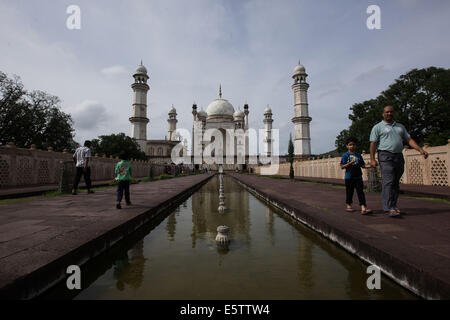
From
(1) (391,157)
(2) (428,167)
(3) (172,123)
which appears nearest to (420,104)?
(2) (428,167)

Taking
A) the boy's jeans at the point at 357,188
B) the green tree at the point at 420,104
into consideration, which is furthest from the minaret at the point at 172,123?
the boy's jeans at the point at 357,188

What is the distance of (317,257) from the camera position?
2.62 meters

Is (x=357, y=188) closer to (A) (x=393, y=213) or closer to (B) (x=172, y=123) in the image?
(A) (x=393, y=213)

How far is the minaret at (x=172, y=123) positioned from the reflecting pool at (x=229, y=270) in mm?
63318

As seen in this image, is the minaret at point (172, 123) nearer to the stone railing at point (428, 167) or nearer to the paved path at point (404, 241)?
the stone railing at point (428, 167)

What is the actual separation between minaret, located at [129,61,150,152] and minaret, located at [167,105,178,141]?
18476 millimetres

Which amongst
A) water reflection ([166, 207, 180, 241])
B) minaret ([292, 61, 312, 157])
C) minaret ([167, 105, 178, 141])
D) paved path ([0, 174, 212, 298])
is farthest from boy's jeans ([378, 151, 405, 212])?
minaret ([167, 105, 178, 141])

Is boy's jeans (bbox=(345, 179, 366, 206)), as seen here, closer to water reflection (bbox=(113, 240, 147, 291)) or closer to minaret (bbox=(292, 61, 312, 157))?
water reflection (bbox=(113, 240, 147, 291))

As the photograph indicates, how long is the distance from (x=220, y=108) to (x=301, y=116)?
20.8 metres

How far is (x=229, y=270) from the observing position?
2.21 m

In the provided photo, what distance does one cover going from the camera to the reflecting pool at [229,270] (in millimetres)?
1819
